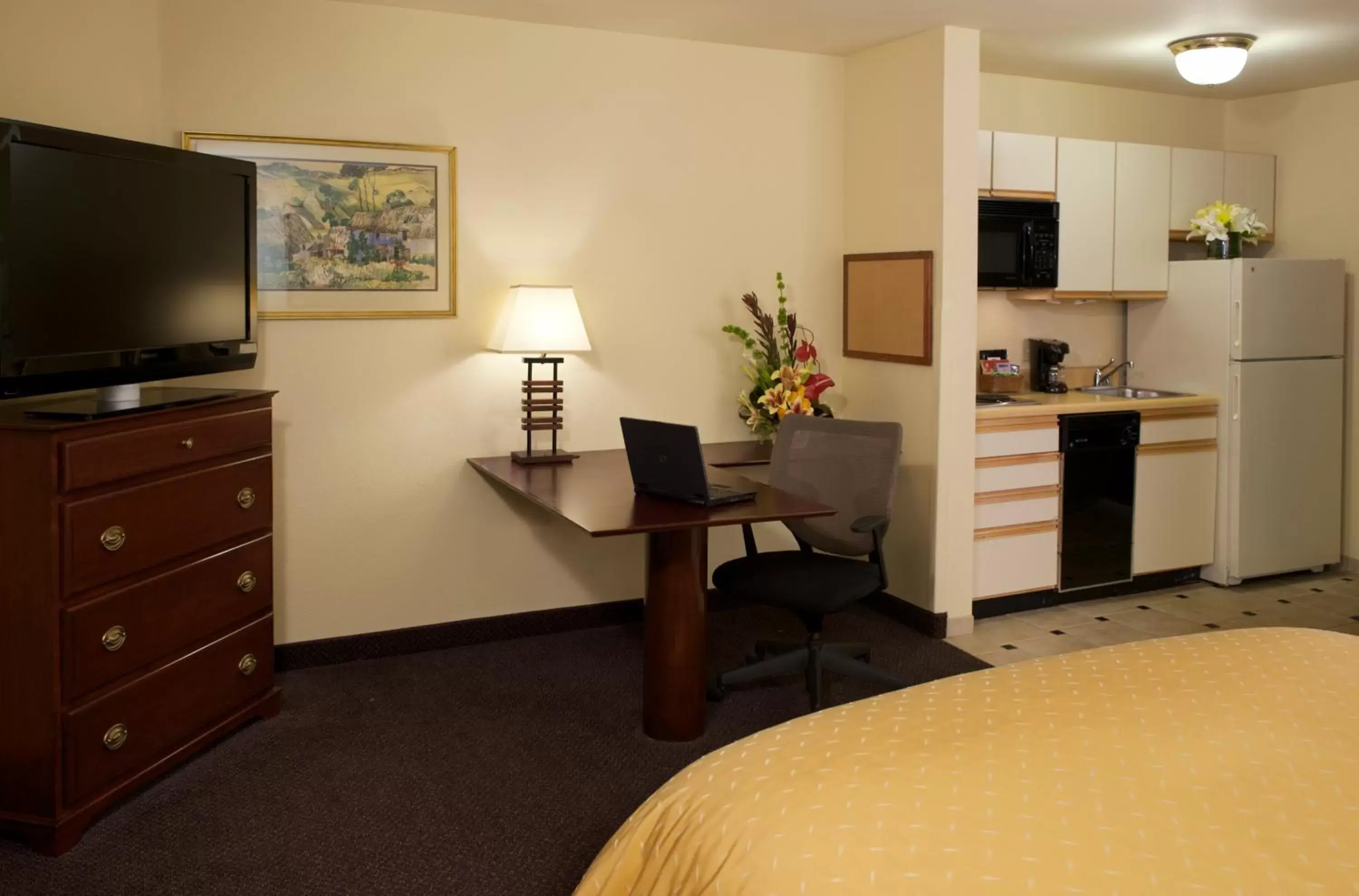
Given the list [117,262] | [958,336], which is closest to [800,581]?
[958,336]

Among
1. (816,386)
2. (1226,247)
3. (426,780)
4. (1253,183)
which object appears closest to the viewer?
(426,780)

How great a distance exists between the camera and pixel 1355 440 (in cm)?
549

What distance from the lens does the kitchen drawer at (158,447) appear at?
2750 millimetres

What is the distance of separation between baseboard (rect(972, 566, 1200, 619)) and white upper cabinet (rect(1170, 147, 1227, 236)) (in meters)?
1.67

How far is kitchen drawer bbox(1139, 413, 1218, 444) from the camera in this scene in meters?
5.03

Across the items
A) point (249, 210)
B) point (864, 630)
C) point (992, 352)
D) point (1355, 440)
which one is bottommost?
point (864, 630)

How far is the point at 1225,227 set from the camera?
5.28 meters

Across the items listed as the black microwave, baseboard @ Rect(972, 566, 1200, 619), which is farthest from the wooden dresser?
the black microwave

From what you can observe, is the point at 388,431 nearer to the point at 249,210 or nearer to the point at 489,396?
the point at 489,396

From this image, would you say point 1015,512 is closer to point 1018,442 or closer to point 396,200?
point 1018,442

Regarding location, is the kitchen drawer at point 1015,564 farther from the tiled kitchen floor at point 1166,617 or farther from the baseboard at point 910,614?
the baseboard at point 910,614

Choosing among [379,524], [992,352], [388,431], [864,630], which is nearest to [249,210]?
[388,431]

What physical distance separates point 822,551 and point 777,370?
0.84m

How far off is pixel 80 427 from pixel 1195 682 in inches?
101
